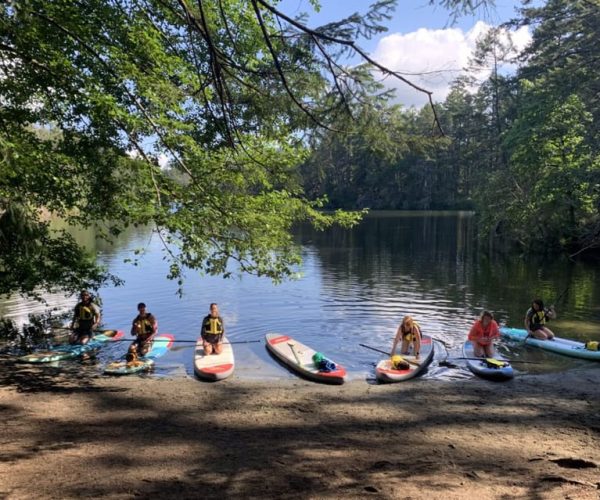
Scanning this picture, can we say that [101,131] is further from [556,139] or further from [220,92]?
[556,139]

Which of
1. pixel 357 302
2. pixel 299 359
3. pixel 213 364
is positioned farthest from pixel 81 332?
pixel 357 302

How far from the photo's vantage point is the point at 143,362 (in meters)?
11.9

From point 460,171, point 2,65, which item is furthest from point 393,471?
point 460,171

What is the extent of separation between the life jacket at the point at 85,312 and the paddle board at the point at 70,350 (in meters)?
0.67

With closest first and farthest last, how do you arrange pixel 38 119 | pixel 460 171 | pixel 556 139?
1. pixel 38 119
2. pixel 556 139
3. pixel 460 171

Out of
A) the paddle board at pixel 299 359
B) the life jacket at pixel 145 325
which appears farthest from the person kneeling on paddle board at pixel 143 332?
the paddle board at pixel 299 359

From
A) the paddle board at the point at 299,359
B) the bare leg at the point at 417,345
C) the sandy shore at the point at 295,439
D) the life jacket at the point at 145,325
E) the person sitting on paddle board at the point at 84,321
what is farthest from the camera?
the person sitting on paddle board at the point at 84,321

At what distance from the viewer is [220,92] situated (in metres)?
3.72

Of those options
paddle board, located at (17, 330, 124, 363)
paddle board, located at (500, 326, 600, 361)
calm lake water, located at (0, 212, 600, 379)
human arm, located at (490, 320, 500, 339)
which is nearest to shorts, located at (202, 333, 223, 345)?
calm lake water, located at (0, 212, 600, 379)

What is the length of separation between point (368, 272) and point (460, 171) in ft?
238

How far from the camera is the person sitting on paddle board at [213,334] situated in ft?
41.8

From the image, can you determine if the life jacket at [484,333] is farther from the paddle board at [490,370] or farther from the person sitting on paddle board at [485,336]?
the paddle board at [490,370]

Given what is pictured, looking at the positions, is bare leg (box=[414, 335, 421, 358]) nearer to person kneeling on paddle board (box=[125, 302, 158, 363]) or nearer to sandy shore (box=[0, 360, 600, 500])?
sandy shore (box=[0, 360, 600, 500])

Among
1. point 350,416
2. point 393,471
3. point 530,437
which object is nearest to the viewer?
point 393,471
